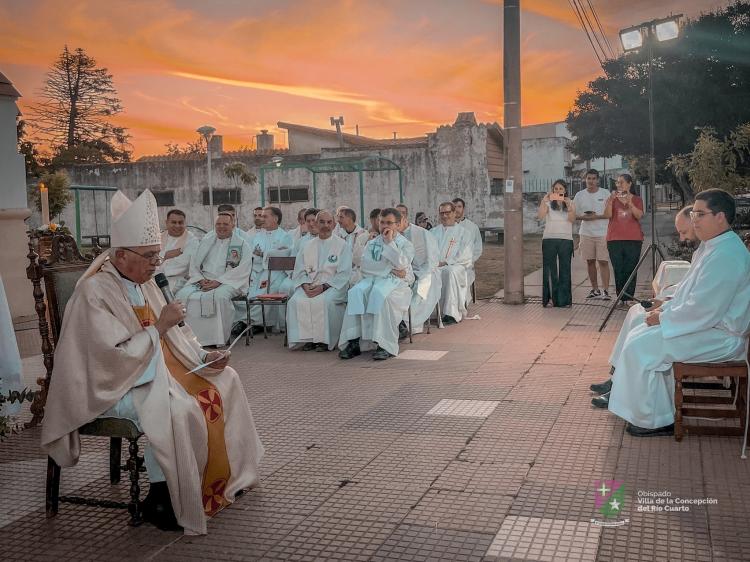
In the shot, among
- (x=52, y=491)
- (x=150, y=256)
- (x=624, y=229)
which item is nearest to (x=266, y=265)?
(x=624, y=229)

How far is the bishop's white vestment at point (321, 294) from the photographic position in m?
9.70

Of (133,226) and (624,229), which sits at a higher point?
(133,226)

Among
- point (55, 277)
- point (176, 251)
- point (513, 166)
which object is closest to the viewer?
point (55, 277)

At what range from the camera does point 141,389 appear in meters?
4.37

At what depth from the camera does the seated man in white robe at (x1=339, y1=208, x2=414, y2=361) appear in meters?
9.16

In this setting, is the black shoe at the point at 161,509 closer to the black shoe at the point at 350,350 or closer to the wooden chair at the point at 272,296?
the black shoe at the point at 350,350

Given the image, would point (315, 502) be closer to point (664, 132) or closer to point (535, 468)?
point (535, 468)

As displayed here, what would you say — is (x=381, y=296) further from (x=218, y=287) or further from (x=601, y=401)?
(x=601, y=401)

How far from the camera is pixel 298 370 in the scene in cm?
852

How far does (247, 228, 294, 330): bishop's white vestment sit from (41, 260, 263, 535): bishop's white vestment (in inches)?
270

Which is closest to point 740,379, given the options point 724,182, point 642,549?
point 642,549

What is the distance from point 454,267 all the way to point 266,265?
2733 millimetres

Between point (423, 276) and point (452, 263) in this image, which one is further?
point (452, 263)

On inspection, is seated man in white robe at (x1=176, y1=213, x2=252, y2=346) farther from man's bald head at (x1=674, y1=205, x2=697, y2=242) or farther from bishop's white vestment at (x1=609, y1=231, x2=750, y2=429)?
bishop's white vestment at (x1=609, y1=231, x2=750, y2=429)
